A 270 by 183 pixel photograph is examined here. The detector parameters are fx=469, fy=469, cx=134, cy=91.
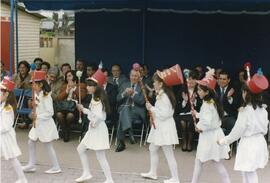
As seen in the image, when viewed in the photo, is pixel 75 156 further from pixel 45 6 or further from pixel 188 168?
pixel 45 6

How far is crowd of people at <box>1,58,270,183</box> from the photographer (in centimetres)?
508

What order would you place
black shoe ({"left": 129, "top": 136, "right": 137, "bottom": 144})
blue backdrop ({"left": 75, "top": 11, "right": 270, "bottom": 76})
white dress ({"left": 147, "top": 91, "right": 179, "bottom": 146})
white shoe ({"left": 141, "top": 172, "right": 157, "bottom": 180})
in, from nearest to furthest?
white dress ({"left": 147, "top": 91, "right": 179, "bottom": 146}) → white shoe ({"left": 141, "top": 172, "right": 157, "bottom": 180}) → black shoe ({"left": 129, "top": 136, "right": 137, "bottom": 144}) → blue backdrop ({"left": 75, "top": 11, "right": 270, "bottom": 76})

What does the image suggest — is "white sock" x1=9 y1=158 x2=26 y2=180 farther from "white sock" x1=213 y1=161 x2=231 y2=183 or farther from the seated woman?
the seated woman

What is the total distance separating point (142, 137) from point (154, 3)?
2.76m

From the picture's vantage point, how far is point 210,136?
18.3 feet

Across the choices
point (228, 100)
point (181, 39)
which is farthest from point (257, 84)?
point (181, 39)

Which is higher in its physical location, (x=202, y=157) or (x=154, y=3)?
(x=154, y=3)

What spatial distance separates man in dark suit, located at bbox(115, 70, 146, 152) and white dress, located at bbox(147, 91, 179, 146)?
1.78 metres

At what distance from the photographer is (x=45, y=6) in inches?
387

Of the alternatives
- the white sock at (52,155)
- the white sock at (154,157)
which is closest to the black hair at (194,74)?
the white sock at (154,157)

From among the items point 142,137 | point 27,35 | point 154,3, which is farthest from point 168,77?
point 27,35

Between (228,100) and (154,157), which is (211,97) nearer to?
(154,157)

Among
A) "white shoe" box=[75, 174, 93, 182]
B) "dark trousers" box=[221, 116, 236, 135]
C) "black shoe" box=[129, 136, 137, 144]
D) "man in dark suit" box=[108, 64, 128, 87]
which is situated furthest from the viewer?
"man in dark suit" box=[108, 64, 128, 87]

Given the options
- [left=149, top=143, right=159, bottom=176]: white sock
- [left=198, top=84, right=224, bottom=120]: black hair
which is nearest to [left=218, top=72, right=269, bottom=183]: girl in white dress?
[left=198, top=84, right=224, bottom=120]: black hair
